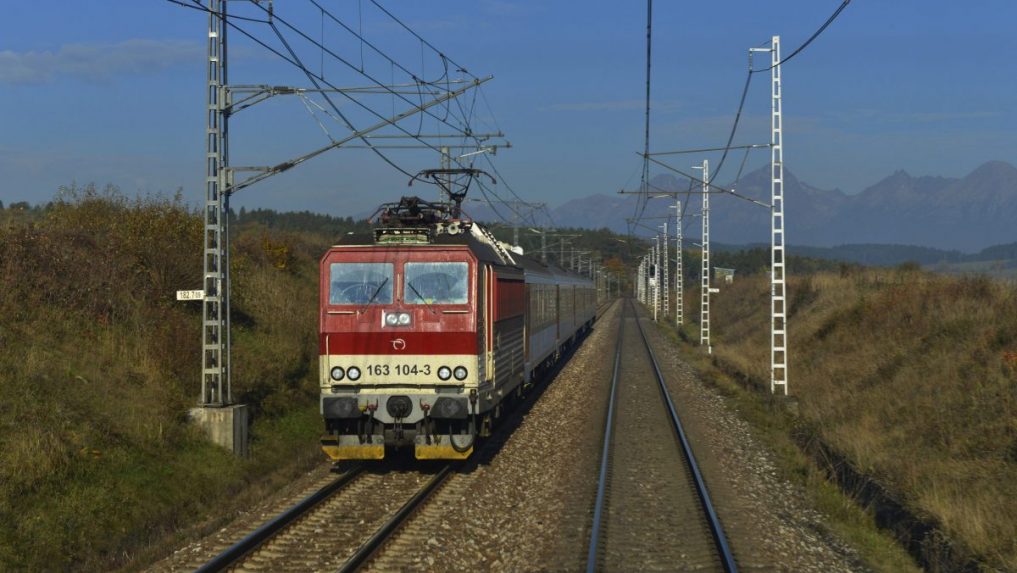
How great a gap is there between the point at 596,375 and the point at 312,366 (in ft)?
32.4

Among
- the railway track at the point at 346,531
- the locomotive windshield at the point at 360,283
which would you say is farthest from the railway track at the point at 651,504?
the locomotive windshield at the point at 360,283

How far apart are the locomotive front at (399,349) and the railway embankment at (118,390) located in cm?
148

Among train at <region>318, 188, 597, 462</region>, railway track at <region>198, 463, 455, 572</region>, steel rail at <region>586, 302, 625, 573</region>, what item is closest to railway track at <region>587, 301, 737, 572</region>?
steel rail at <region>586, 302, 625, 573</region>

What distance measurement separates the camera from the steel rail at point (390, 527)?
907 centimetres

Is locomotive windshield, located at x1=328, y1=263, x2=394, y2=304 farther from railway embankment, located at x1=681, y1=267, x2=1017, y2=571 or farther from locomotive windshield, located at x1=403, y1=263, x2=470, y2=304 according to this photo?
railway embankment, located at x1=681, y1=267, x2=1017, y2=571

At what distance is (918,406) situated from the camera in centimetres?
1627

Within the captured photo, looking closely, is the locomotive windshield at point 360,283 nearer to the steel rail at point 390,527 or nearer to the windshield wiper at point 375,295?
the windshield wiper at point 375,295

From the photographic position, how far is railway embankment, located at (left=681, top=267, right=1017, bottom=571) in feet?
35.6

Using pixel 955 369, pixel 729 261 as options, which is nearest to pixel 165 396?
pixel 955 369

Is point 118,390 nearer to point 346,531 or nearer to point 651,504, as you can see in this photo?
point 346,531

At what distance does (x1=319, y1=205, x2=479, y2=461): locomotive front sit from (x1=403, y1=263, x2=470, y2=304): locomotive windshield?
14 mm

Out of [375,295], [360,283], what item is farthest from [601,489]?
[360,283]

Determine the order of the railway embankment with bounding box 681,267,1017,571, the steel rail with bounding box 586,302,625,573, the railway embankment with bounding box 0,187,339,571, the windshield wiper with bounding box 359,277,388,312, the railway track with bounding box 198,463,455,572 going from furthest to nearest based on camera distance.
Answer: the windshield wiper with bounding box 359,277,388,312 < the railway embankment with bounding box 681,267,1017,571 < the railway embankment with bounding box 0,187,339,571 < the steel rail with bounding box 586,302,625,573 < the railway track with bounding box 198,463,455,572

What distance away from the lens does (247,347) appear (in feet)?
64.5
